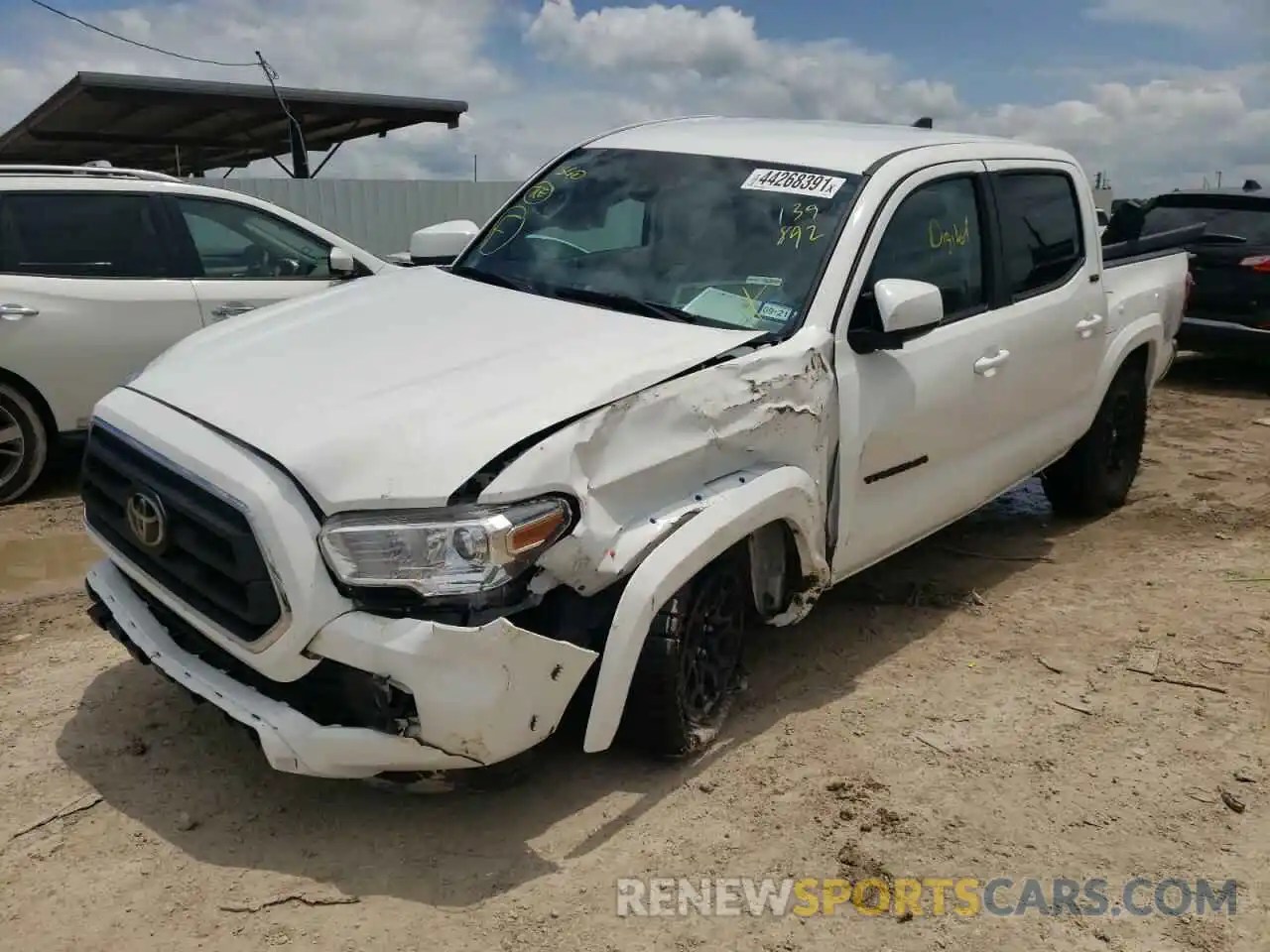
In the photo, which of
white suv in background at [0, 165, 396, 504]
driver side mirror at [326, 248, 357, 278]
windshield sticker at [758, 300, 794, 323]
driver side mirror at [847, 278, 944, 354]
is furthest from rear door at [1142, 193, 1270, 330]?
white suv in background at [0, 165, 396, 504]

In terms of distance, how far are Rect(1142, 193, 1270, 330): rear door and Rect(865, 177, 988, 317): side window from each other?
605cm

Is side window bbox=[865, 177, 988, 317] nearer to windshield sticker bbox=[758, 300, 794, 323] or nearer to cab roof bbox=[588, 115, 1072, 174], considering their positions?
cab roof bbox=[588, 115, 1072, 174]

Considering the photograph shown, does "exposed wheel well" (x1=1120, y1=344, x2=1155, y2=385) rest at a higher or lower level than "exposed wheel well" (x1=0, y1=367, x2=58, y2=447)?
higher

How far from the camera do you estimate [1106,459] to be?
20.0 feet

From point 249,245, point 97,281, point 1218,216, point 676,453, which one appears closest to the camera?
point 676,453

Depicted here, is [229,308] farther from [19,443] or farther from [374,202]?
[374,202]

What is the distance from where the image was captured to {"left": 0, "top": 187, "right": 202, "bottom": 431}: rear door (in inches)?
237

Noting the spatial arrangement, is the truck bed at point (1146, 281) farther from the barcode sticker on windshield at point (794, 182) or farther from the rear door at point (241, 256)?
the rear door at point (241, 256)

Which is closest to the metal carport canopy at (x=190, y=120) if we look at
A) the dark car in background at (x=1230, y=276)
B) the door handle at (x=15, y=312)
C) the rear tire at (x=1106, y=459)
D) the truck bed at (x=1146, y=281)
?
the door handle at (x=15, y=312)

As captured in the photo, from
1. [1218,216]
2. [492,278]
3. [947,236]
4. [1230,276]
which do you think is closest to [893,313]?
[947,236]

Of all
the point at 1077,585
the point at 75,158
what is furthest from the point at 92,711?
the point at 75,158

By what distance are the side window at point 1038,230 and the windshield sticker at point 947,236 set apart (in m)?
0.29

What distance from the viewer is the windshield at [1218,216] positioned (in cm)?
986

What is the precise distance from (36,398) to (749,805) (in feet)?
15.6
